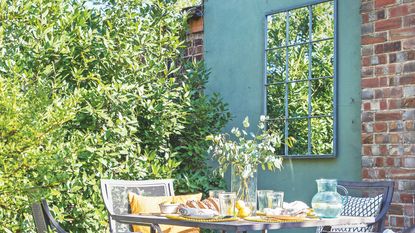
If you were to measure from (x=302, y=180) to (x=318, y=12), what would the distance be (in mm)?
1420

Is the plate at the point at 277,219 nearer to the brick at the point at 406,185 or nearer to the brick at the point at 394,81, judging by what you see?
the brick at the point at 406,185

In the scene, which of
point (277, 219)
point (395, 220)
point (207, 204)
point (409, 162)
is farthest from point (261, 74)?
point (277, 219)

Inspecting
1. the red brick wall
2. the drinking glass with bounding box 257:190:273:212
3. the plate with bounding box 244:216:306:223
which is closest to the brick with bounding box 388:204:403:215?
the red brick wall

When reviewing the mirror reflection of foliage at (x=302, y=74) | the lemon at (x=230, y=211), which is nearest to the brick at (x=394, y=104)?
the mirror reflection of foliage at (x=302, y=74)

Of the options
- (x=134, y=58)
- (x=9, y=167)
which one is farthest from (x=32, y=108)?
(x=134, y=58)

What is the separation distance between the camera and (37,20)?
5.12 m

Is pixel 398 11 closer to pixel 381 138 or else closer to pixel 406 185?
pixel 381 138

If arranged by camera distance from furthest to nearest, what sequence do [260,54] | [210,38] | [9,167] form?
[210,38] → [260,54] → [9,167]

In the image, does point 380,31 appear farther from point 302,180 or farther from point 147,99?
point 147,99

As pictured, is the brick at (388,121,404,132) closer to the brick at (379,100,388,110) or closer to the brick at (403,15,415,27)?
the brick at (379,100,388,110)

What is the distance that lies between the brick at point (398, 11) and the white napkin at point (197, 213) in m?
2.29

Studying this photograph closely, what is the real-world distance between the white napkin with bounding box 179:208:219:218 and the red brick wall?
1.80 metres

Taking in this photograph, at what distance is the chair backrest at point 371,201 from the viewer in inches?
172

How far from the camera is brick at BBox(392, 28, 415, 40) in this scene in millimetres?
4909
